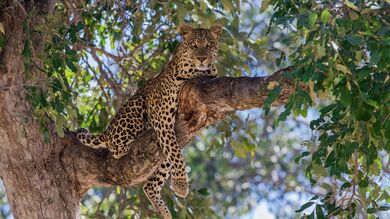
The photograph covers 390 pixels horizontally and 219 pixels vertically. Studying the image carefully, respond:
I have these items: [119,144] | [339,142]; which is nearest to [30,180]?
[119,144]

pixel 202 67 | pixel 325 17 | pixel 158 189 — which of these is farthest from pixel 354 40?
pixel 158 189

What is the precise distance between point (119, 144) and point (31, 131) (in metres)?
0.76

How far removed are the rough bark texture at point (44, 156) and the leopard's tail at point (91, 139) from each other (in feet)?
0.22

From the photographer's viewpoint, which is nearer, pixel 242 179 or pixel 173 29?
pixel 173 29

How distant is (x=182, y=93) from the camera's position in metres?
6.89

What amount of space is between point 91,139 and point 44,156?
0.46m

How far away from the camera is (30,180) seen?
7.30 metres

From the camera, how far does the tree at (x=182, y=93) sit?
4840mm

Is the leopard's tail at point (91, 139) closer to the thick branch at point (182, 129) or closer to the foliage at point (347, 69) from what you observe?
the thick branch at point (182, 129)

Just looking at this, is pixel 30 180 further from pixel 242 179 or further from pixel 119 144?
pixel 242 179

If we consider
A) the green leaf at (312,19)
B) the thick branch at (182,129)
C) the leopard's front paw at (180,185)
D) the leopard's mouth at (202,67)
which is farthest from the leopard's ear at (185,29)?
the green leaf at (312,19)

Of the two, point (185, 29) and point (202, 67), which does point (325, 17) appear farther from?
point (185, 29)

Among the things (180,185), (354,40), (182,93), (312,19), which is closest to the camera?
(354,40)

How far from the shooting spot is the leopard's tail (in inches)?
300
